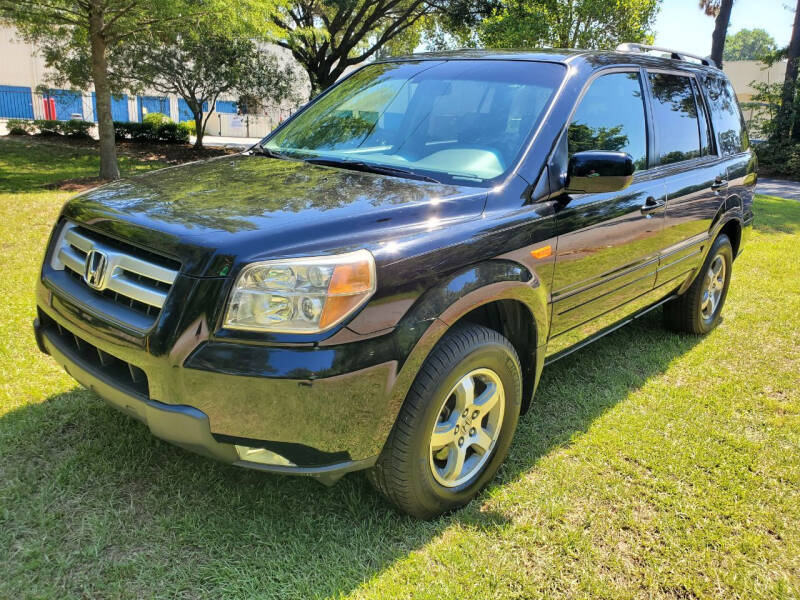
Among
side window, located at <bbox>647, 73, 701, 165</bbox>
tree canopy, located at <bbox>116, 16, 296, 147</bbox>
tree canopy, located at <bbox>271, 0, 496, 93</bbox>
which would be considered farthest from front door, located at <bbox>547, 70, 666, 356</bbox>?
tree canopy, located at <bbox>271, 0, 496, 93</bbox>

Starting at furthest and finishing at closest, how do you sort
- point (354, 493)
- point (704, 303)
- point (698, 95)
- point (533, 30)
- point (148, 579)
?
point (533, 30) < point (704, 303) < point (698, 95) < point (354, 493) < point (148, 579)

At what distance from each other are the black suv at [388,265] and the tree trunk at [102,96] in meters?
9.99

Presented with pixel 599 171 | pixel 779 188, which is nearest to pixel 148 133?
pixel 779 188

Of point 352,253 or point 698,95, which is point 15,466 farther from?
point 698,95

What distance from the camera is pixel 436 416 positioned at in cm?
233

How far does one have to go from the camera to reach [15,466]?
2.75 metres

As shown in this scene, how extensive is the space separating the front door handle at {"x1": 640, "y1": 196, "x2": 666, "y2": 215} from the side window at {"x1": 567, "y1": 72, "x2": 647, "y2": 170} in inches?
7.8

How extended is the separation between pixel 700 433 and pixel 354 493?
1.99m

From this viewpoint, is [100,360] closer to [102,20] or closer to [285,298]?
[285,298]

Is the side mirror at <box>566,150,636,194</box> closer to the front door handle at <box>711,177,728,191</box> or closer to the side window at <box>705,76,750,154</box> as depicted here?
the front door handle at <box>711,177,728,191</box>

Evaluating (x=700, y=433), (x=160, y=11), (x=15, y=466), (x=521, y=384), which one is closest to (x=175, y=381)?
(x=15, y=466)

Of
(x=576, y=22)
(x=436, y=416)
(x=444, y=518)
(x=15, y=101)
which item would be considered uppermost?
(x=576, y=22)

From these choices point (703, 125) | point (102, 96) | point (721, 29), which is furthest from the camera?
point (721, 29)

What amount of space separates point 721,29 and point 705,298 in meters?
19.0
